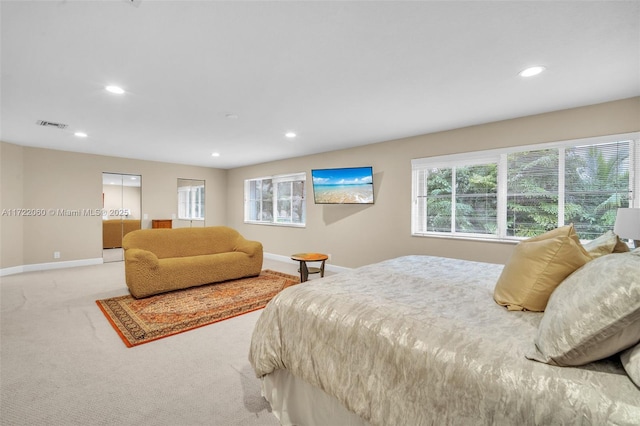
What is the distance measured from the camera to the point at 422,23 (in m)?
1.82

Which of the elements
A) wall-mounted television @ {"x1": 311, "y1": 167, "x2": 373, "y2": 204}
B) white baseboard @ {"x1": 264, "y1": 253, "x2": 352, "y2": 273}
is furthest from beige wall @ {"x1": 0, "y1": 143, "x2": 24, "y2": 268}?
wall-mounted television @ {"x1": 311, "y1": 167, "x2": 373, "y2": 204}

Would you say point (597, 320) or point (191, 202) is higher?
point (191, 202)

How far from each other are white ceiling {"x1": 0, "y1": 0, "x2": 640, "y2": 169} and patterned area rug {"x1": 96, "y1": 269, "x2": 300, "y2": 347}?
2410 mm

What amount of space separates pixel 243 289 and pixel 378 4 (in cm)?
394

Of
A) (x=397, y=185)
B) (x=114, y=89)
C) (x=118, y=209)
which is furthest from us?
(x=118, y=209)

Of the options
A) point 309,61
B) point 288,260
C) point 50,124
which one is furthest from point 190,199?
→ point 309,61

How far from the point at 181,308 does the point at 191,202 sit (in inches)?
190

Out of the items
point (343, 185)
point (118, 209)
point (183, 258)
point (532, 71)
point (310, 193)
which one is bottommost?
point (183, 258)

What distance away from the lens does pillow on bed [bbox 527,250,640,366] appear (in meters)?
0.92

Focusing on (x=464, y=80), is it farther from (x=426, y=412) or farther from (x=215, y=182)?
(x=215, y=182)

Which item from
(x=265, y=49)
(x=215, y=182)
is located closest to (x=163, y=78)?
(x=265, y=49)

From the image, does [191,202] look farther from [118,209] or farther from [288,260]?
[288,260]

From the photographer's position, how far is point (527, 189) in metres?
3.60

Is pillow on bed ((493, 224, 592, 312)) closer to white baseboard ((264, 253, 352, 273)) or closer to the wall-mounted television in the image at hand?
the wall-mounted television
